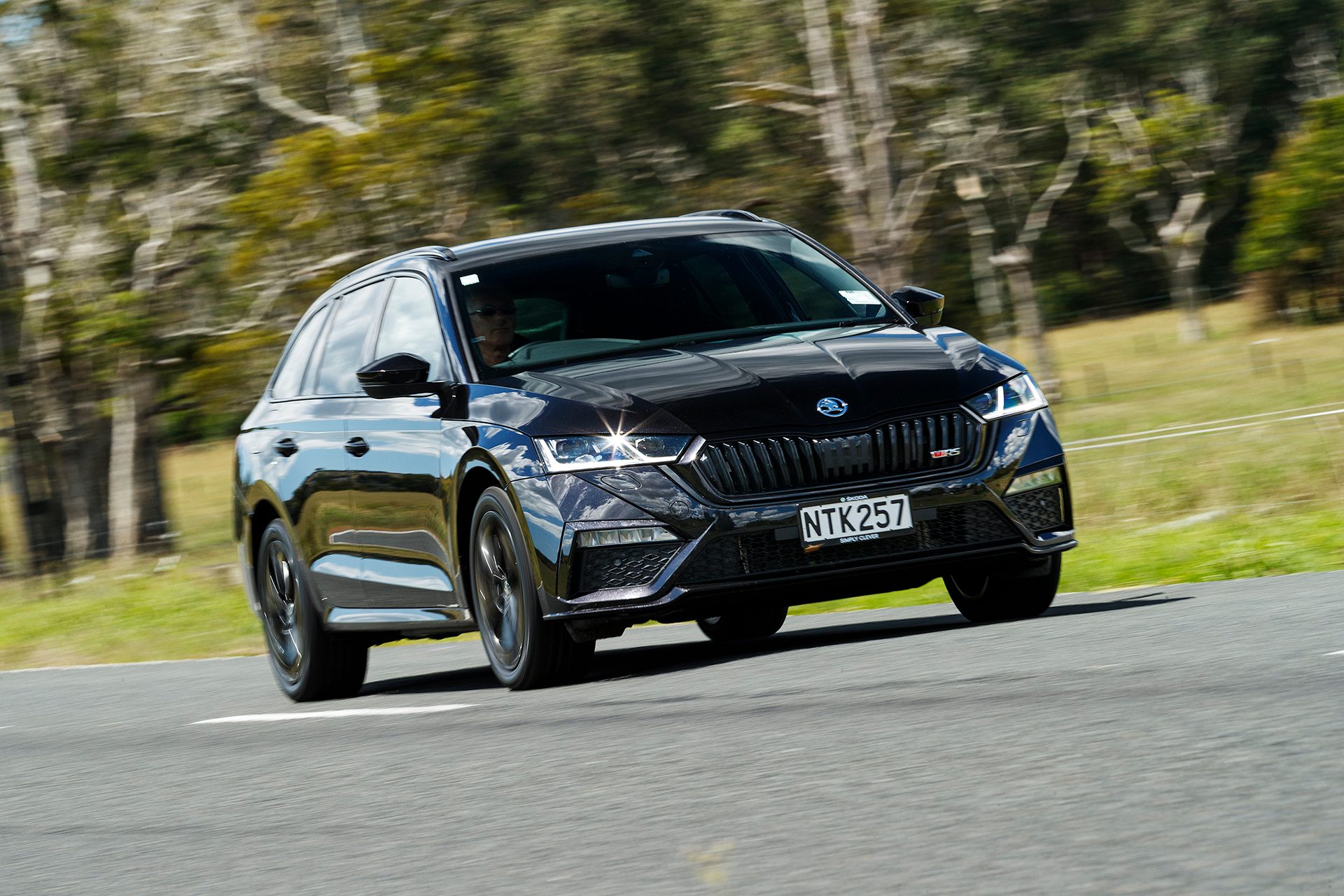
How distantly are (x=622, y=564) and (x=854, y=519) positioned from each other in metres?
0.81

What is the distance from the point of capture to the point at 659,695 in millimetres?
6867

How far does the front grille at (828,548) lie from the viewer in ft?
23.5

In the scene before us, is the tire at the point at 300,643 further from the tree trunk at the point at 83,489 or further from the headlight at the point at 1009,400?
the tree trunk at the point at 83,489

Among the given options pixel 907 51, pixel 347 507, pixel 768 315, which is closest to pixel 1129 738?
pixel 768 315

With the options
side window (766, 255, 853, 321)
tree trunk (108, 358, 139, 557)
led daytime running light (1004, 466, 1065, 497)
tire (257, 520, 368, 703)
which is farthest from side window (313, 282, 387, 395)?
tree trunk (108, 358, 139, 557)

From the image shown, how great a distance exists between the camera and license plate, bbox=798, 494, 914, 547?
719 cm

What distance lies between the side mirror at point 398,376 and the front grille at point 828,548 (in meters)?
1.49

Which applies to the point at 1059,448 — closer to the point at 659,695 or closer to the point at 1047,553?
the point at 1047,553

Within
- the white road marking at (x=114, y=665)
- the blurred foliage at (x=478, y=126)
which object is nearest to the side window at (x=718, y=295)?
the white road marking at (x=114, y=665)

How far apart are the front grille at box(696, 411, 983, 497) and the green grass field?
306 cm

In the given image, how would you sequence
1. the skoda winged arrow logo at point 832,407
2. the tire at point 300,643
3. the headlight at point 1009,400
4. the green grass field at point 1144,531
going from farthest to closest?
the green grass field at point 1144,531 < the tire at point 300,643 < the headlight at point 1009,400 < the skoda winged arrow logo at point 832,407

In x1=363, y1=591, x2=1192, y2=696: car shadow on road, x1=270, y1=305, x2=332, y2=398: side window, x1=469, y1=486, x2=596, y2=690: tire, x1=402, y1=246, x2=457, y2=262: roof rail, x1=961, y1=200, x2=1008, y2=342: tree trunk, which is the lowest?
x1=961, y1=200, x2=1008, y2=342: tree trunk

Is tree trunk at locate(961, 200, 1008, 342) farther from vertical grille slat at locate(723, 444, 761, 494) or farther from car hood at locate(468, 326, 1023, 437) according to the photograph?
vertical grille slat at locate(723, 444, 761, 494)

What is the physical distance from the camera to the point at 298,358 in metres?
10.0
